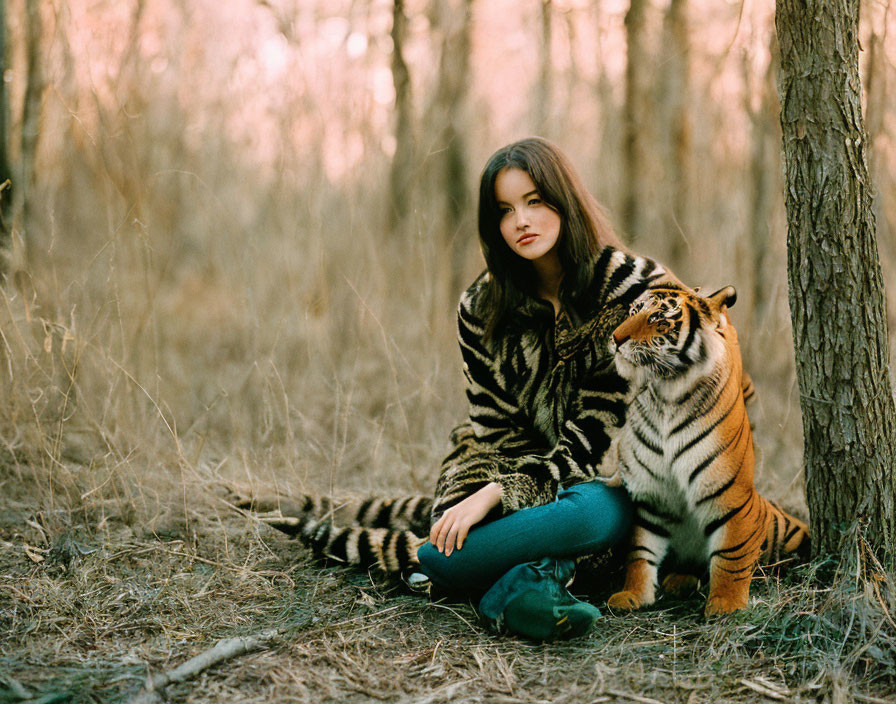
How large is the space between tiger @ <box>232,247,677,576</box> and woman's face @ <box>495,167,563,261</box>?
18 centimetres

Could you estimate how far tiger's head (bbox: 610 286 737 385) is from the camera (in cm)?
217

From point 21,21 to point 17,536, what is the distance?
2.71 m

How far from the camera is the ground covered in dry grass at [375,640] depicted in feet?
6.22

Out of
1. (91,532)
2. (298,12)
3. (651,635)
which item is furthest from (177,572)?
(298,12)

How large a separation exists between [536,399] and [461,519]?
1.83ft

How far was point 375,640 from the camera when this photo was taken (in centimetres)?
218

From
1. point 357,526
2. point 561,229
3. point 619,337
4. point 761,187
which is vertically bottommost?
point 357,526

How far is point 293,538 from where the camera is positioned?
9.68ft

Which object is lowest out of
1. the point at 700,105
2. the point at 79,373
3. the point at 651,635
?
the point at 651,635

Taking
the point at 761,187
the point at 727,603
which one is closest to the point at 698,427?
the point at 727,603

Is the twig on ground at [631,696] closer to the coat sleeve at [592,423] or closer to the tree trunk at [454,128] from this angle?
the coat sleeve at [592,423]

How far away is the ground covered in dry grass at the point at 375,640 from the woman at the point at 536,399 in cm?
16

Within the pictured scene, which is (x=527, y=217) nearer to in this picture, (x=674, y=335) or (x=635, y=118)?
(x=674, y=335)

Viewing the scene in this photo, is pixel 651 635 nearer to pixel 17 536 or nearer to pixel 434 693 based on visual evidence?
pixel 434 693
